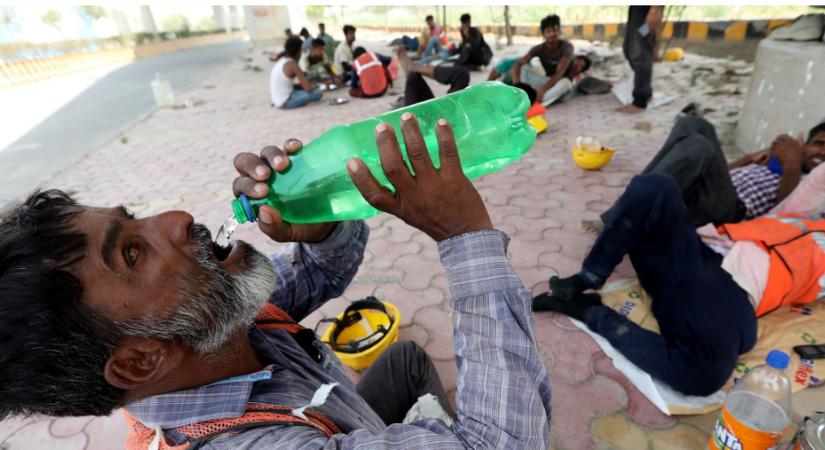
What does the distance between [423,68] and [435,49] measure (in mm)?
6949

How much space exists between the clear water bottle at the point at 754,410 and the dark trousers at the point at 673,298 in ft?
0.58

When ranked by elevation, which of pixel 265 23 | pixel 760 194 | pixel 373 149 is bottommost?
pixel 760 194

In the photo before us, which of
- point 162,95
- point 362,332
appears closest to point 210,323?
point 362,332

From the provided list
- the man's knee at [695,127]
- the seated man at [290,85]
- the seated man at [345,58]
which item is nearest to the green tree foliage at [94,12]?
the seated man at [345,58]

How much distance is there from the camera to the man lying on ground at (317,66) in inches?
392

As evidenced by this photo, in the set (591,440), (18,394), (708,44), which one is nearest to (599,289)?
(591,440)

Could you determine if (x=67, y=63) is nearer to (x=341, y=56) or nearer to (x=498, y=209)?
(x=341, y=56)

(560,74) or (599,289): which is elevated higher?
(560,74)

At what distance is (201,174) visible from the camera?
537 cm

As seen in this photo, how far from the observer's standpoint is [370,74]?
809 centimetres

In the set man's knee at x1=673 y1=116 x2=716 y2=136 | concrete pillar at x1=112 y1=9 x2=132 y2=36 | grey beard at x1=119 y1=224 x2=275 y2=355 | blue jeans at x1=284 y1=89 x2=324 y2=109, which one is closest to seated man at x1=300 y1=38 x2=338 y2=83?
blue jeans at x1=284 y1=89 x2=324 y2=109

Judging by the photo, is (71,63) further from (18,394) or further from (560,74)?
(18,394)

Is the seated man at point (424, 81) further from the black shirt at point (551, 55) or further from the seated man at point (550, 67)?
the black shirt at point (551, 55)

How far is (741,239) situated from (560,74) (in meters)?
5.04
